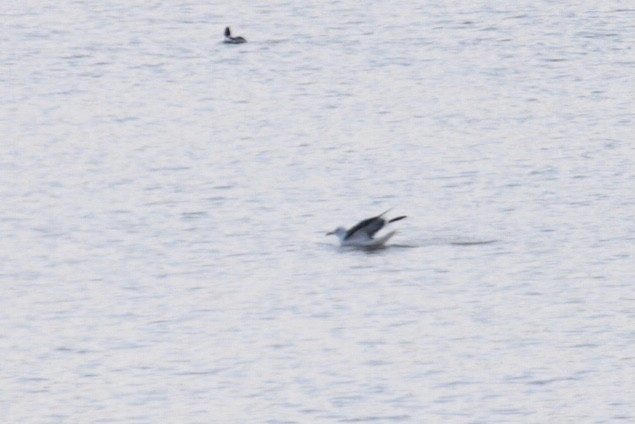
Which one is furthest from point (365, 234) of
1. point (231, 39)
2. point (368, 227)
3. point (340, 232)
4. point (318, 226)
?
point (231, 39)

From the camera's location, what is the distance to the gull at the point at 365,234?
20250 mm

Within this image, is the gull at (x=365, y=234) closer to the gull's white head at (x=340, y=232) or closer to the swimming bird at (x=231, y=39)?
the gull's white head at (x=340, y=232)

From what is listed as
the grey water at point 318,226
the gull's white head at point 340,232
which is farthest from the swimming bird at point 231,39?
the gull's white head at point 340,232

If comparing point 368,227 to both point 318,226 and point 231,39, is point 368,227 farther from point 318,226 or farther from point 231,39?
point 231,39

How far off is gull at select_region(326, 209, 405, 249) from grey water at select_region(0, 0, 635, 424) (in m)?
0.17

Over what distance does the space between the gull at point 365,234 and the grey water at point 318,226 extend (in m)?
0.17

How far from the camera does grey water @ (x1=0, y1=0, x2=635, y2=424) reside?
51.3 feet

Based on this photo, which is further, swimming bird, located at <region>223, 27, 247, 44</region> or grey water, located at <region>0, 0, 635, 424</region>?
swimming bird, located at <region>223, 27, 247, 44</region>

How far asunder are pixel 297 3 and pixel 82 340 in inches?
1038

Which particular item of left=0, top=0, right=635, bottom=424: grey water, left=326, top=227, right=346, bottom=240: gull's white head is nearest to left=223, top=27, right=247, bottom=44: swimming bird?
left=0, top=0, right=635, bottom=424: grey water

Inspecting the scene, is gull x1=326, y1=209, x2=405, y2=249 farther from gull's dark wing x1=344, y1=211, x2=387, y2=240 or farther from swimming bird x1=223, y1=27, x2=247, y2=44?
swimming bird x1=223, y1=27, x2=247, y2=44

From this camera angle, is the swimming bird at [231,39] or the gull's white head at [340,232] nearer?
the gull's white head at [340,232]

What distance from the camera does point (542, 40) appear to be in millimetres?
36250

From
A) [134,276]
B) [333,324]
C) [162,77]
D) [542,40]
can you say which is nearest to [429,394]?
[333,324]
